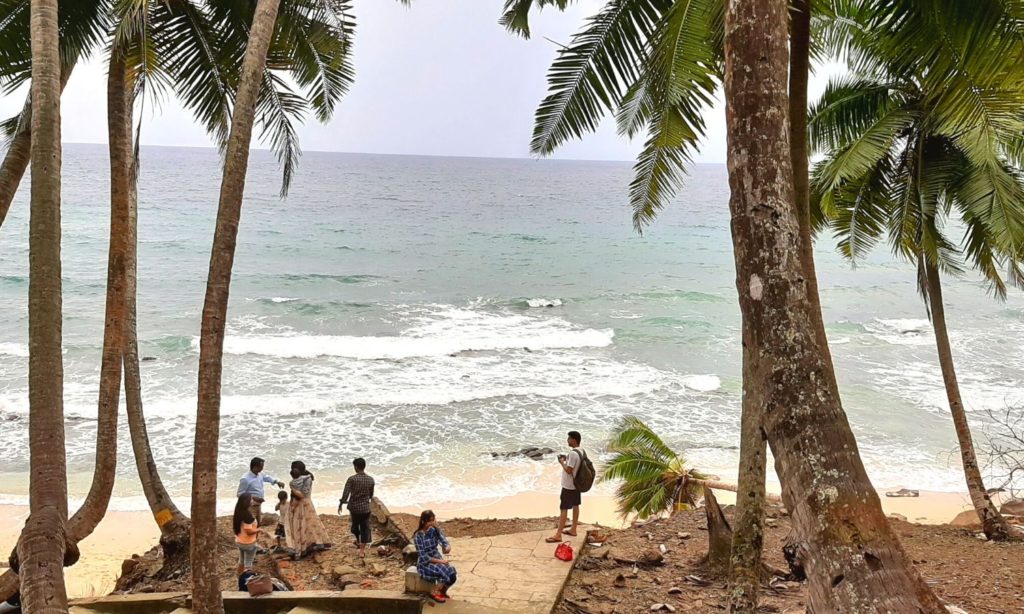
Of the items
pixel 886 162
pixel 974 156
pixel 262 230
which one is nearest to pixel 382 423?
pixel 886 162

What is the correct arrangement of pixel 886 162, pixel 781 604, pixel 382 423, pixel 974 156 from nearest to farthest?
pixel 781 604, pixel 974 156, pixel 886 162, pixel 382 423

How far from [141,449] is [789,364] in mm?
7914

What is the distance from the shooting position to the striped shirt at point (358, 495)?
9.40 metres

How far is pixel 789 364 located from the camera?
3.41 m

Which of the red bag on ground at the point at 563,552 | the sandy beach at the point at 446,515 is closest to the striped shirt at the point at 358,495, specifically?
the red bag on ground at the point at 563,552

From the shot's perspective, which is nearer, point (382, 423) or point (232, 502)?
point (232, 502)

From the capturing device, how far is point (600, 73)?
7.12 m

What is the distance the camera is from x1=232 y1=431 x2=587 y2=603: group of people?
6.81 m

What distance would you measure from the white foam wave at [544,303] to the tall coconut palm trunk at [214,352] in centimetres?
3131

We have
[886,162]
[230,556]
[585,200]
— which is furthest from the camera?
[585,200]

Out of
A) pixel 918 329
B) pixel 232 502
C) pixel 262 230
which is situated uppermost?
pixel 262 230

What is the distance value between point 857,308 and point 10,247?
49.0m

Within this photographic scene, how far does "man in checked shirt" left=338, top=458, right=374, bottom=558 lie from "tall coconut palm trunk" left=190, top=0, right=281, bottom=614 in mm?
3942

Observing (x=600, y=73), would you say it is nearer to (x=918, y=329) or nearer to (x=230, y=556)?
(x=230, y=556)
